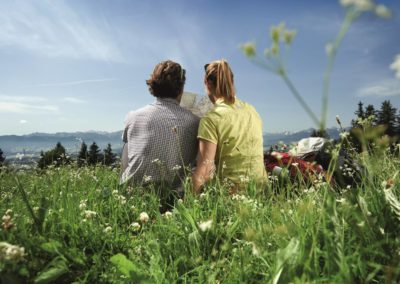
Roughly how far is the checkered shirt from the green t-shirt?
479mm

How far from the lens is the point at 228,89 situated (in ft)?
15.6

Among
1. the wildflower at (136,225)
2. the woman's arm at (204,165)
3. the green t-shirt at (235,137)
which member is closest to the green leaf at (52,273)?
the wildflower at (136,225)

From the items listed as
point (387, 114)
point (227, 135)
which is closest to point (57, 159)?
point (227, 135)

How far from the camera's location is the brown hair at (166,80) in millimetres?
5145

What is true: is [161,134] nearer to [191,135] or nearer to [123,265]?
[191,135]

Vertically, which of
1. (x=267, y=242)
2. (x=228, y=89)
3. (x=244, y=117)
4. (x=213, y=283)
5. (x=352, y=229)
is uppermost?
(x=228, y=89)

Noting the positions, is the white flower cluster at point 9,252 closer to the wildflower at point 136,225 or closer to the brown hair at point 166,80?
the wildflower at point 136,225

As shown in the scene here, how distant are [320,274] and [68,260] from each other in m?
1.31

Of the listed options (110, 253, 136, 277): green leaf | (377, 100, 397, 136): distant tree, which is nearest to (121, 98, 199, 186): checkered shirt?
(110, 253, 136, 277): green leaf

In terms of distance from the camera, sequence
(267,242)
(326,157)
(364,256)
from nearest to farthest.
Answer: (364,256)
(267,242)
(326,157)

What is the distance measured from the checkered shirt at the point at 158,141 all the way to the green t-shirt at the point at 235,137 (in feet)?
1.57

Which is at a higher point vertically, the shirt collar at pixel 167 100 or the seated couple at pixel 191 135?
the shirt collar at pixel 167 100

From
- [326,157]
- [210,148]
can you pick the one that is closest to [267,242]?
[210,148]

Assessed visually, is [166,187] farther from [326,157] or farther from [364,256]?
[364,256]
